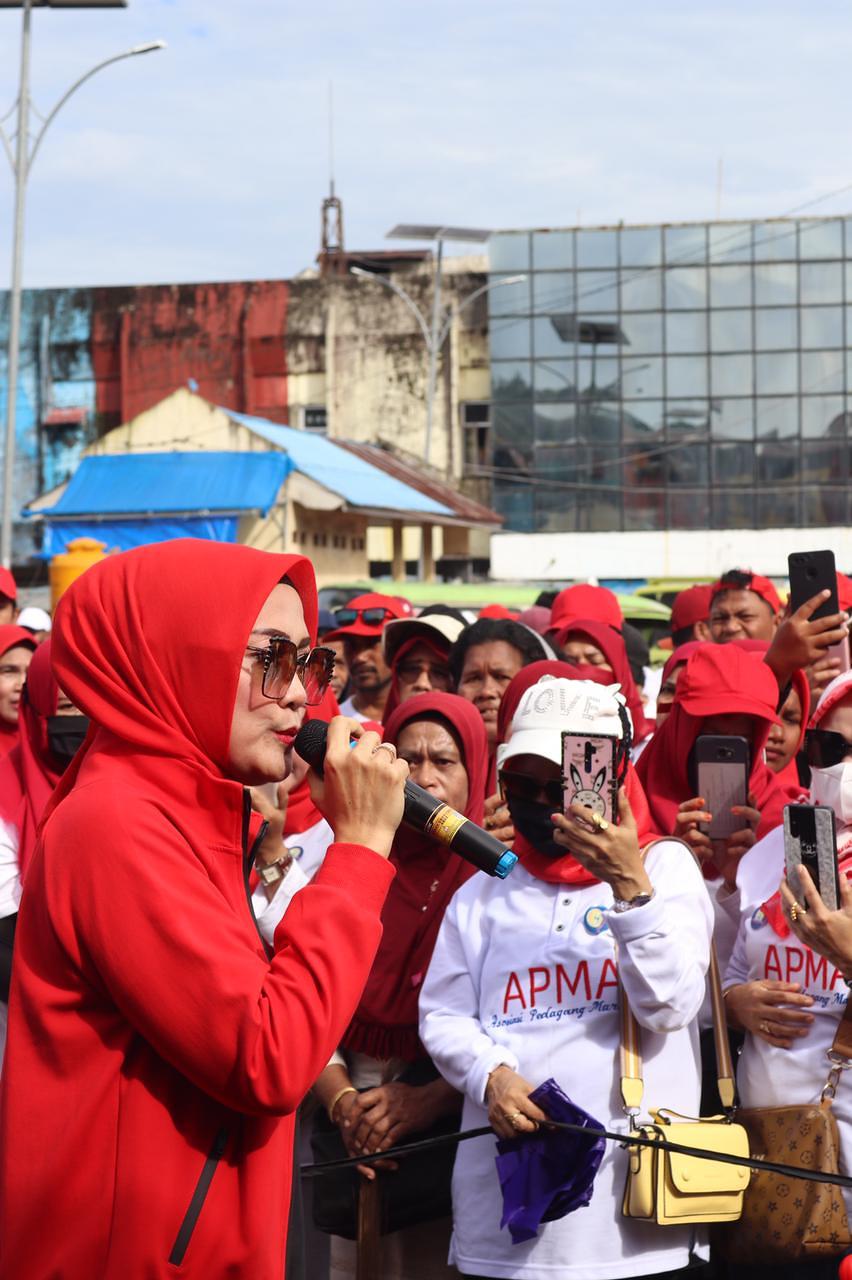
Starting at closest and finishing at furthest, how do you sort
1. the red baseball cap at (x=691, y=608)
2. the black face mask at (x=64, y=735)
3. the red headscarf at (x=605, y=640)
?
the black face mask at (x=64, y=735)
the red headscarf at (x=605, y=640)
the red baseball cap at (x=691, y=608)

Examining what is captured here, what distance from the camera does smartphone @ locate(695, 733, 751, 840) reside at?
15.1 ft

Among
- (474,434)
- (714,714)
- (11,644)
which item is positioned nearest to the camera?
(714,714)

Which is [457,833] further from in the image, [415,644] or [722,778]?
[415,644]

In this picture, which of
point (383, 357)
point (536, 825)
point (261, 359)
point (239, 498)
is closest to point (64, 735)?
point (536, 825)

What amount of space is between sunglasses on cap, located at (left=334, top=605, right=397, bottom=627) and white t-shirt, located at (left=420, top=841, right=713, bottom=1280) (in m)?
4.43

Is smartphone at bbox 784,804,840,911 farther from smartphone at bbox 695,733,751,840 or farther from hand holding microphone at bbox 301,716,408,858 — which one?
hand holding microphone at bbox 301,716,408,858

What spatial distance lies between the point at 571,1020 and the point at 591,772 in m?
0.61

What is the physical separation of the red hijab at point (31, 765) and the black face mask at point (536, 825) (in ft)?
5.08

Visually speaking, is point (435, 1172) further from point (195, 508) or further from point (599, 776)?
point (195, 508)

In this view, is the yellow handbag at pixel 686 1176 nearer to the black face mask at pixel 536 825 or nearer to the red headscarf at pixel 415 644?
the black face mask at pixel 536 825

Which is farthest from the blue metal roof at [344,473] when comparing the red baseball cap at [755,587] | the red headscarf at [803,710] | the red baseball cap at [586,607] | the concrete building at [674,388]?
the red headscarf at [803,710]

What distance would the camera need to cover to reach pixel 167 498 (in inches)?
1071

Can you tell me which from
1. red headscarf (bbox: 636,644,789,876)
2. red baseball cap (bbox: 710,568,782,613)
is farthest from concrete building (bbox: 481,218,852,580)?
red headscarf (bbox: 636,644,789,876)

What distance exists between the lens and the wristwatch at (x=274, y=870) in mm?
4660
